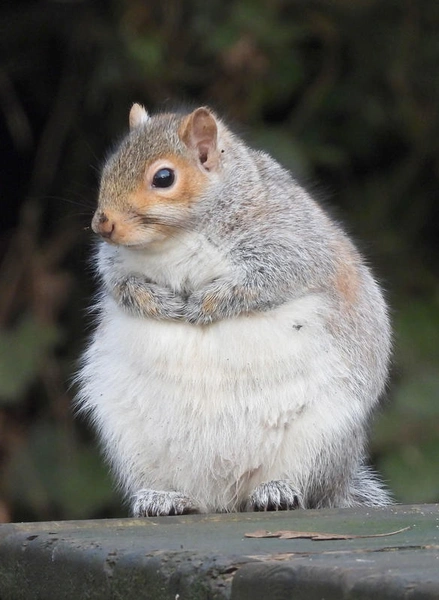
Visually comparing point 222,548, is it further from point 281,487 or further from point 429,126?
point 429,126

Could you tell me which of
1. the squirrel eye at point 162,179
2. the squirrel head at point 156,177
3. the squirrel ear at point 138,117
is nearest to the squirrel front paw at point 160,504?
the squirrel head at point 156,177

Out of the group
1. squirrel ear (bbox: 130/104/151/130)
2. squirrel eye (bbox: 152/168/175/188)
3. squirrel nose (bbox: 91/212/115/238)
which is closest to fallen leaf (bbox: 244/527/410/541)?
squirrel nose (bbox: 91/212/115/238)

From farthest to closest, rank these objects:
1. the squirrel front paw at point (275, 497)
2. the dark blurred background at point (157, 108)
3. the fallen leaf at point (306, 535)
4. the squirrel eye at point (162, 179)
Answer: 1. the dark blurred background at point (157, 108)
2. the squirrel eye at point (162, 179)
3. the squirrel front paw at point (275, 497)
4. the fallen leaf at point (306, 535)

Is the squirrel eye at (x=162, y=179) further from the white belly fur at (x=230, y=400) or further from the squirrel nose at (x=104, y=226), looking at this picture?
the white belly fur at (x=230, y=400)

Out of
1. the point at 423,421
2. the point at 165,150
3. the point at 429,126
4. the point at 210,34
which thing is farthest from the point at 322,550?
the point at 429,126

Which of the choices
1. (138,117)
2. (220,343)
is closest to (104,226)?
(220,343)

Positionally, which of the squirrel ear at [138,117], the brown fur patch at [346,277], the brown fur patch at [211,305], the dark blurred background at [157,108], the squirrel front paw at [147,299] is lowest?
the brown fur patch at [211,305]

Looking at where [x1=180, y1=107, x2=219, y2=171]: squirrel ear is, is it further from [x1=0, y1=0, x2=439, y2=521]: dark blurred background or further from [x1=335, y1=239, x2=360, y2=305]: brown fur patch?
[x1=0, y1=0, x2=439, y2=521]: dark blurred background
